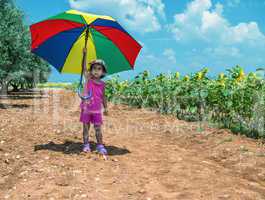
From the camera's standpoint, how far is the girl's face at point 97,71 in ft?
24.0

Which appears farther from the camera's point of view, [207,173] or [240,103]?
[240,103]

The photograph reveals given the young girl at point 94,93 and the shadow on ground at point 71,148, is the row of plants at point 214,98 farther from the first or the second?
the young girl at point 94,93

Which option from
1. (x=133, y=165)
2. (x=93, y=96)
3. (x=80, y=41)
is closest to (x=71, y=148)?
(x=93, y=96)

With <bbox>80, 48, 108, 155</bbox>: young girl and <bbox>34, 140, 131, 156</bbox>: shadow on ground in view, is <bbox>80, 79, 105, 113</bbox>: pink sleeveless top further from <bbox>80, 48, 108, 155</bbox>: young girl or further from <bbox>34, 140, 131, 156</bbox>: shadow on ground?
<bbox>34, 140, 131, 156</bbox>: shadow on ground

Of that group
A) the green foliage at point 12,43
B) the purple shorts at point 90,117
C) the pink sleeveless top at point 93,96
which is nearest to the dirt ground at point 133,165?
the purple shorts at point 90,117

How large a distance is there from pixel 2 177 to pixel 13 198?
3.80 feet

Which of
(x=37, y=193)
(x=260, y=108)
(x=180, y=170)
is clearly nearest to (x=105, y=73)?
(x=180, y=170)

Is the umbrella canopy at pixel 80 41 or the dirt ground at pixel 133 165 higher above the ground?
the umbrella canopy at pixel 80 41

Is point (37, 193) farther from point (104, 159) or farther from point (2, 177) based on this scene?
point (104, 159)

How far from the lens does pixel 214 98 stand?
37.5ft

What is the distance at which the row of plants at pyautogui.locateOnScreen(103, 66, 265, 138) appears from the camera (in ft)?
33.1

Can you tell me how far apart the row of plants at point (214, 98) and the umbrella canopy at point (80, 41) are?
11.6ft

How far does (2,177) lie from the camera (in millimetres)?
6488

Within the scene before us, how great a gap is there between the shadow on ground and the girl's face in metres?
1.52
